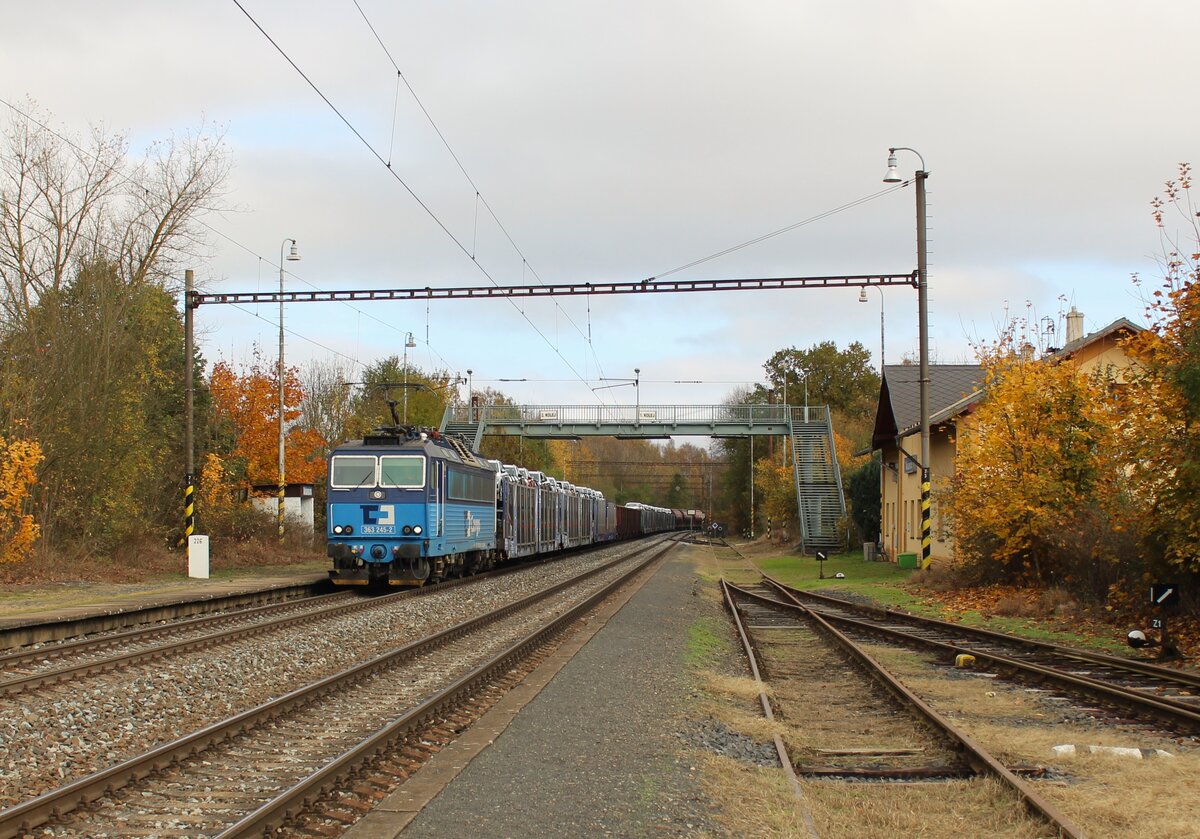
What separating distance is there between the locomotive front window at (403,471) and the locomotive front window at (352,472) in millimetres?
219

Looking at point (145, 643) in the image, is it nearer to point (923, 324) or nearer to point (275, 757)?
point (275, 757)

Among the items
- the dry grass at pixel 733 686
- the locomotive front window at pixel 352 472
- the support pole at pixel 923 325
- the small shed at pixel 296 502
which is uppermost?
the support pole at pixel 923 325

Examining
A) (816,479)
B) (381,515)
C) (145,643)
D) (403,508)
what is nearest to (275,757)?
(145,643)

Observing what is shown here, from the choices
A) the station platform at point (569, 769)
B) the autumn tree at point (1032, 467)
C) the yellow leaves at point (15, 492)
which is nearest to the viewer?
the station platform at point (569, 769)

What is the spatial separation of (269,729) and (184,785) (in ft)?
5.84

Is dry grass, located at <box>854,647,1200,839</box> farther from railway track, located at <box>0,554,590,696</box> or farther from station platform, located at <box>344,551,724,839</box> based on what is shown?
railway track, located at <box>0,554,590,696</box>

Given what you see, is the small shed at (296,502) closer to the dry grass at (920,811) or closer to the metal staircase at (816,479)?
the metal staircase at (816,479)

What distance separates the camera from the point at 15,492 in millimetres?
22062

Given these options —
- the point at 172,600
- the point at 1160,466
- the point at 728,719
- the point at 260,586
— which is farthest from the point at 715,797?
the point at 260,586

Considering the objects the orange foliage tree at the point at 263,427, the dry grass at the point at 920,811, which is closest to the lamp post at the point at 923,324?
the dry grass at the point at 920,811

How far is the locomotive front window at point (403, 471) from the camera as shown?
74.4 feet

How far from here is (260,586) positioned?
914 inches

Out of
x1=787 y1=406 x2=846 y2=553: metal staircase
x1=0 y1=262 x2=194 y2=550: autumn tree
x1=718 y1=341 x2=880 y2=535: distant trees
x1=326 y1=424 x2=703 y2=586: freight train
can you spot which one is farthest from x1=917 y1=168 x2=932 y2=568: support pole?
x1=718 y1=341 x2=880 y2=535: distant trees

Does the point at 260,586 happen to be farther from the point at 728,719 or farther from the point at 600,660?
the point at 728,719
